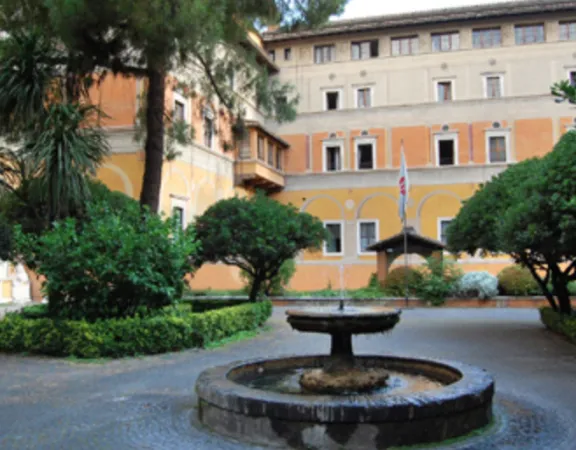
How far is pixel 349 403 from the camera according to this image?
486 centimetres

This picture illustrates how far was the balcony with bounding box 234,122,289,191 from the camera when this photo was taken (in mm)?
29172

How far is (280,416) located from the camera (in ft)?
16.2

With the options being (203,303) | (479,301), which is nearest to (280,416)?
(203,303)

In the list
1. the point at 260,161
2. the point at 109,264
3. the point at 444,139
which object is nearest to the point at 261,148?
the point at 260,161

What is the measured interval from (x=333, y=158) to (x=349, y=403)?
29.4m

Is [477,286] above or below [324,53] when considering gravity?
below

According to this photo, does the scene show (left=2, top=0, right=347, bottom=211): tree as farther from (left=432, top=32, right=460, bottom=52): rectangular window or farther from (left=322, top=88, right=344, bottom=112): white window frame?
(left=432, top=32, right=460, bottom=52): rectangular window

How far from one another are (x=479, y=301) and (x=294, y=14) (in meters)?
12.7

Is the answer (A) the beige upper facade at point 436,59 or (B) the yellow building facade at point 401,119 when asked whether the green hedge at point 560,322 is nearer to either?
(B) the yellow building facade at point 401,119

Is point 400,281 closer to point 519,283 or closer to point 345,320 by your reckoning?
point 519,283

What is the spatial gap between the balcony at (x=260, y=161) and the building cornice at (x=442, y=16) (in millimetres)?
5915

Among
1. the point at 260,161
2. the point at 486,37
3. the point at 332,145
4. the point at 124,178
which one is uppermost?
the point at 486,37

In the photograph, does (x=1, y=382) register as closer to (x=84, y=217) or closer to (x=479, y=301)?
(x=84, y=217)

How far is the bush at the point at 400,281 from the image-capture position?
2273 centimetres
